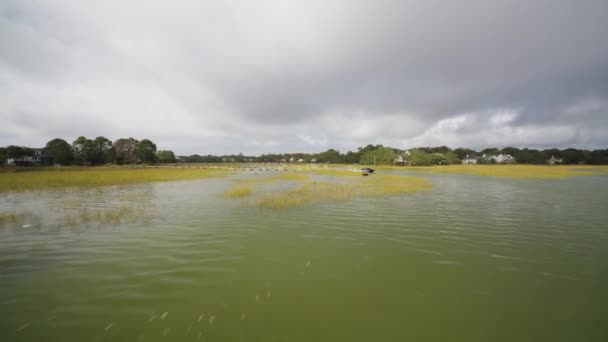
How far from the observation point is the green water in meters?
4.96

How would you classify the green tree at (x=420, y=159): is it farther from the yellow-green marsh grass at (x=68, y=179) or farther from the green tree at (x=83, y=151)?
the green tree at (x=83, y=151)

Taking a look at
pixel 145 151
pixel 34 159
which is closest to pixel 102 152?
pixel 145 151

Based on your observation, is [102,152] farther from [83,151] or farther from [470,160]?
[470,160]

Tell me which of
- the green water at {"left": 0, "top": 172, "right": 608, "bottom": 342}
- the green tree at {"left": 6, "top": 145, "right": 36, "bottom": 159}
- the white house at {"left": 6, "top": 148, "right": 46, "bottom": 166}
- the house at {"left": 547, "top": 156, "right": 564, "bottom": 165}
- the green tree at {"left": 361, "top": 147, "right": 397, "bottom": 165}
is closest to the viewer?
the green water at {"left": 0, "top": 172, "right": 608, "bottom": 342}

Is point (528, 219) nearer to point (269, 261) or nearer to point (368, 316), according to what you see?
point (368, 316)

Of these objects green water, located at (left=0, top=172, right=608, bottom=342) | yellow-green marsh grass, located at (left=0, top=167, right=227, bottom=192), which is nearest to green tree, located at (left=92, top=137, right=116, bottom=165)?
yellow-green marsh grass, located at (left=0, top=167, right=227, bottom=192)

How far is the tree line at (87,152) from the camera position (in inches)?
3979

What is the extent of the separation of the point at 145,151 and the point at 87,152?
2559cm

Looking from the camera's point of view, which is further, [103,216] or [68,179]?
[68,179]

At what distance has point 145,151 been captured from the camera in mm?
125688

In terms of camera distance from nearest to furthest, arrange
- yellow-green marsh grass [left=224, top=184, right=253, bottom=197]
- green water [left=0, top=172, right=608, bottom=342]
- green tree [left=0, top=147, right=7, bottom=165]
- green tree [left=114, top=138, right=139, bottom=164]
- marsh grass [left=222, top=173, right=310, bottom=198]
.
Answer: green water [left=0, top=172, right=608, bottom=342] → yellow-green marsh grass [left=224, top=184, right=253, bottom=197] → marsh grass [left=222, top=173, right=310, bottom=198] → green tree [left=0, top=147, right=7, bottom=165] → green tree [left=114, top=138, right=139, bottom=164]

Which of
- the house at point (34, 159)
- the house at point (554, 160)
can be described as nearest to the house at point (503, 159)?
the house at point (554, 160)

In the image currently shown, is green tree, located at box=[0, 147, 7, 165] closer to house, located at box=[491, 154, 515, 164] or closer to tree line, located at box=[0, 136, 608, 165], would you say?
tree line, located at box=[0, 136, 608, 165]

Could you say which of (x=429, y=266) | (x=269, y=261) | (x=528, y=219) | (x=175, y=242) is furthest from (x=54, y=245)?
(x=528, y=219)
